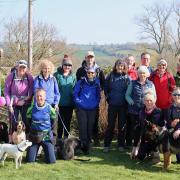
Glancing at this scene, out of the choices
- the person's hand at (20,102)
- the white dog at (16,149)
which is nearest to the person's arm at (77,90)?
the person's hand at (20,102)

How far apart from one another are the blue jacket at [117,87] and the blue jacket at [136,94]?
0.17 meters

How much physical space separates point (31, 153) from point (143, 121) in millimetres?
2181

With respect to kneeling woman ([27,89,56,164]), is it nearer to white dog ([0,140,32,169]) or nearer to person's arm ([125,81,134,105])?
white dog ([0,140,32,169])

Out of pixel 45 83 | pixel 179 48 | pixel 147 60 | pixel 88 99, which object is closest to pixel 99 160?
pixel 88 99

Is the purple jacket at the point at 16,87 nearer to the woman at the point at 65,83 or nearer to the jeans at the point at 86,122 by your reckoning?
the woman at the point at 65,83

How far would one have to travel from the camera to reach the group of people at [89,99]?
7512 mm

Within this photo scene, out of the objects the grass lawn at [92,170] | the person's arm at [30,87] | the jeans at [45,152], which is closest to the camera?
the grass lawn at [92,170]

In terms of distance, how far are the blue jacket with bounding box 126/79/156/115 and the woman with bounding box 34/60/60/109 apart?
4.69 ft

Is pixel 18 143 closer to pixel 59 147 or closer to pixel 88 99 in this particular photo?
pixel 59 147

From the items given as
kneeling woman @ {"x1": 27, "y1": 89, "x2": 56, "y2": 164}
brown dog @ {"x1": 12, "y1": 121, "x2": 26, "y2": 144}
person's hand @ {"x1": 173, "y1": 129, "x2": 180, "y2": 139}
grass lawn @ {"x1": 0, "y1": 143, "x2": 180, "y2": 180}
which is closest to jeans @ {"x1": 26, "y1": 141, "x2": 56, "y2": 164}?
kneeling woman @ {"x1": 27, "y1": 89, "x2": 56, "y2": 164}

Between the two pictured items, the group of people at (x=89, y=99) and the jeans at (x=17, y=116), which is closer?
the group of people at (x=89, y=99)

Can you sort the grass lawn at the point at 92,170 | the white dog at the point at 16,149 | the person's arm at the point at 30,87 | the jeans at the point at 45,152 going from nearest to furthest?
the grass lawn at the point at 92,170 < the white dog at the point at 16,149 < the jeans at the point at 45,152 < the person's arm at the point at 30,87

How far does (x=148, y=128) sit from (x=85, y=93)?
1.57 m

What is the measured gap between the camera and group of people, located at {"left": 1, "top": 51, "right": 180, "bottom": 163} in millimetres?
7512
